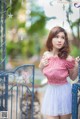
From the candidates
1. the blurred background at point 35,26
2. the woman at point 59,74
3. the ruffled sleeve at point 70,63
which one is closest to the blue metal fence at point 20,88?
the blurred background at point 35,26

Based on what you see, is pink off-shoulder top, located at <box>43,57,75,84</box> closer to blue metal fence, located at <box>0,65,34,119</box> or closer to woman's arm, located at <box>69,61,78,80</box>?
woman's arm, located at <box>69,61,78,80</box>

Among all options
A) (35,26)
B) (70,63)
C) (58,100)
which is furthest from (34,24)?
(58,100)

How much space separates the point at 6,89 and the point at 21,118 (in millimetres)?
506

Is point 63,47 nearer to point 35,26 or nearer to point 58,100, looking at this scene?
point 58,100

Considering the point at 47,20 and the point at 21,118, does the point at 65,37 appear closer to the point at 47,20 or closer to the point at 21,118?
the point at 47,20

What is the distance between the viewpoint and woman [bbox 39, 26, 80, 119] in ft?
13.1

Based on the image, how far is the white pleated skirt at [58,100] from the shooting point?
3990mm

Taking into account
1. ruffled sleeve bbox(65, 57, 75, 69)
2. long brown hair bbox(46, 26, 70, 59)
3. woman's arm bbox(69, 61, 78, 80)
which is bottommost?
woman's arm bbox(69, 61, 78, 80)

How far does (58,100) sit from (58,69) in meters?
0.32

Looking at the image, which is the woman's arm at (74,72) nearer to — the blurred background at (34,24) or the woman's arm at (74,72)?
the woman's arm at (74,72)

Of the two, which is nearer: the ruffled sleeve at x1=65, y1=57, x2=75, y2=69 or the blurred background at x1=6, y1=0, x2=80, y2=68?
the ruffled sleeve at x1=65, y1=57, x2=75, y2=69

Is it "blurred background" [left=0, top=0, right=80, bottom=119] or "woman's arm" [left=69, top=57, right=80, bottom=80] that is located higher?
"blurred background" [left=0, top=0, right=80, bottom=119]

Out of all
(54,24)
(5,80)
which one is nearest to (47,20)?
(54,24)

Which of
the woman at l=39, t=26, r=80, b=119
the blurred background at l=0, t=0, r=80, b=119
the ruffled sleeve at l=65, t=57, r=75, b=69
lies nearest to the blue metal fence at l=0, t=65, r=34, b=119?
the blurred background at l=0, t=0, r=80, b=119
